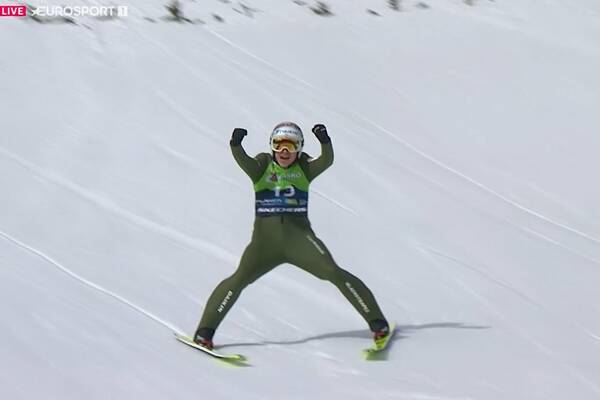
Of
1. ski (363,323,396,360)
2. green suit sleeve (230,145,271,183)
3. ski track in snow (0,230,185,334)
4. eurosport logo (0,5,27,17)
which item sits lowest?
ski track in snow (0,230,185,334)

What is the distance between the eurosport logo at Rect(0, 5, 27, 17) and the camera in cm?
1452

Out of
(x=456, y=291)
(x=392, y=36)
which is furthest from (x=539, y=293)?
(x=392, y=36)

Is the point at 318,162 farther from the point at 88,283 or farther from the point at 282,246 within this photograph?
the point at 88,283

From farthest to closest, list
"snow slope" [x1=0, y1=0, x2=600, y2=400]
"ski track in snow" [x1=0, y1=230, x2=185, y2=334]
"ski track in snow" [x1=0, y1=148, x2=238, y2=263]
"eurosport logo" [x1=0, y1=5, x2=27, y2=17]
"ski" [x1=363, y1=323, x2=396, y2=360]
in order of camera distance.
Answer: "eurosport logo" [x1=0, y1=5, x2=27, y2=17] → "ski track in snow" [x1=0, y1=148, x2=238, y2=263] → "ski track in snow" [x1=0, y1=230, x2=185, y2=334] → "ski" [x1=363, y1=323, x2=396, y2=360] → "snow slope" [x1=0, y1=0, x2=600, y2=400]

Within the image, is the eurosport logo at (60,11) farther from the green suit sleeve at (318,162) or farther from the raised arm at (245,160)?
the green suit sleeve at (318,162)

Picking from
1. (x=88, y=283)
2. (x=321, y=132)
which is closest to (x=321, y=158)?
(x=321, y=132)

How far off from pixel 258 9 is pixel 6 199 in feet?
23.4

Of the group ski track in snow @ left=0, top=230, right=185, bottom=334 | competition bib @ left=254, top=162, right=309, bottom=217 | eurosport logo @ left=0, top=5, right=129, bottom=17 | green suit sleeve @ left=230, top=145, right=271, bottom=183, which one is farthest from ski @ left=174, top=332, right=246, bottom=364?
eurosport logo @ left=0, top=5, right=129, bottom=17

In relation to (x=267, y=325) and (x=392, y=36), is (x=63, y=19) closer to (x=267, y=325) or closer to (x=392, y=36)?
(x=392, y=36)

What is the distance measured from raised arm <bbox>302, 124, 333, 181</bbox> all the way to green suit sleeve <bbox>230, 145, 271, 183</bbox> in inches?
10.4

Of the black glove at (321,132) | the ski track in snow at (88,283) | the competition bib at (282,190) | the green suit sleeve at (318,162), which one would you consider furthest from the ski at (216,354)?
the black glove at (321,132)

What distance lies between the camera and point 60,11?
1466cm

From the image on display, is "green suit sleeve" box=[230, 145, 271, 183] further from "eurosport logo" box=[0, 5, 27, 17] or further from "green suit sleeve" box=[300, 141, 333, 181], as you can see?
"eurosport logo" box=[0, 5, 27, 17]

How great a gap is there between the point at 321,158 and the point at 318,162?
0.15ft
